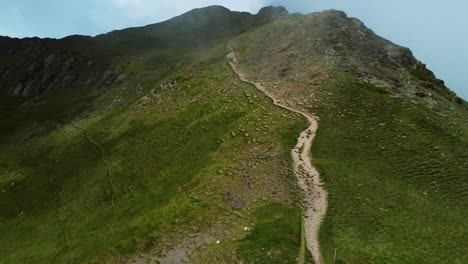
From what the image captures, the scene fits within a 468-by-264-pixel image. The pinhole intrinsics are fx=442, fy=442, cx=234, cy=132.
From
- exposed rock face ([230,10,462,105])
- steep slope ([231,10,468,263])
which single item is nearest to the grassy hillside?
steep slope ([231,10,468,263])

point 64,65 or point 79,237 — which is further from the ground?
point 64,65

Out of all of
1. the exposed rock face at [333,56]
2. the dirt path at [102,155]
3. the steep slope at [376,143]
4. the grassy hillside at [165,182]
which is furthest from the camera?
the exposed rock face at [333,56]

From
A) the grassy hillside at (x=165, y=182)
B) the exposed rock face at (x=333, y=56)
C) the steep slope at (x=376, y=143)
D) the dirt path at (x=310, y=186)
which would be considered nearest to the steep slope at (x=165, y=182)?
the grassy hillside at (x=165, y=182)

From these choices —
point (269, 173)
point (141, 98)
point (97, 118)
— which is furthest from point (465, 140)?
point (97, 118)

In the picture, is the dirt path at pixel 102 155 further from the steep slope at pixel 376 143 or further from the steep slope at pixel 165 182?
the steep slope at pixel 376 143

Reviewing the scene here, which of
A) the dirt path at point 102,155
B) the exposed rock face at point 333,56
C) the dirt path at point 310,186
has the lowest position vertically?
the dirt path at point 102,155

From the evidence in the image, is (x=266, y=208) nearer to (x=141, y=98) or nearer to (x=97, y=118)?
(x=141, y=98)
